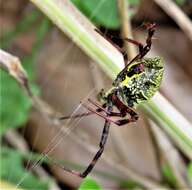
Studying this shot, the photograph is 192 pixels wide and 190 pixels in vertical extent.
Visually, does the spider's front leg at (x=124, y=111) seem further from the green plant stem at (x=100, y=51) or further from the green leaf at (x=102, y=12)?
the green leaf at (x=102, y=12)

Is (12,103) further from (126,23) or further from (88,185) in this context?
(88,185)

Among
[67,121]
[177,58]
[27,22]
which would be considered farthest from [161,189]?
[27,22]

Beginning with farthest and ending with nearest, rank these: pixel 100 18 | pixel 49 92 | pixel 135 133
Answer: pixel 49 92
pixel 135 133
pixel 100 18

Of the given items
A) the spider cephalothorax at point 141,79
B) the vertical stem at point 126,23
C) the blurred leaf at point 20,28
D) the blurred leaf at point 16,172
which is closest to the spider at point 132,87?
the spider cephalothorax at point 141,79

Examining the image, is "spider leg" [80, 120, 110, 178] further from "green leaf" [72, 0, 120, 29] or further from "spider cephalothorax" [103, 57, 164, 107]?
"green leaf" [72, 0, 120, 29]

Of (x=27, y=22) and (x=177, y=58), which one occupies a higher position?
(x=177, y=58)

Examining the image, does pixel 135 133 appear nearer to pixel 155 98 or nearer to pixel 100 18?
pixel 100 18

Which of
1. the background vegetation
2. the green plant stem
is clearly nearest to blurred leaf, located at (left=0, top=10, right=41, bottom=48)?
the background vegetation
